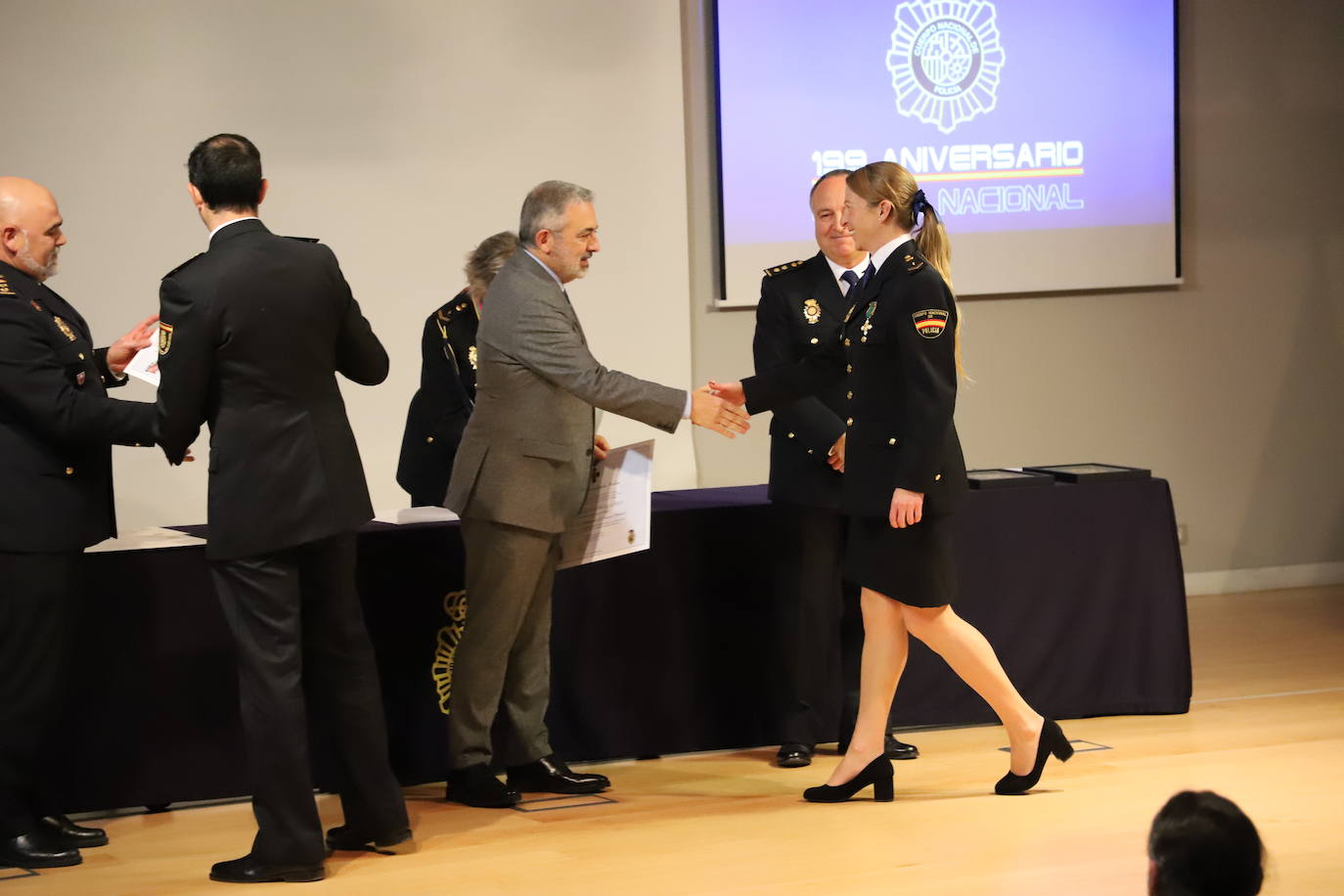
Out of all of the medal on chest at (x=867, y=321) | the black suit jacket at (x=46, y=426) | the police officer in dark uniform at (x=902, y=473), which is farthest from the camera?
the medal on chest at (x=867, y=321)

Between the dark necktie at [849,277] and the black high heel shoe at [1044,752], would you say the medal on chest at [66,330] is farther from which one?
the black high heel shoe at [1044,752]

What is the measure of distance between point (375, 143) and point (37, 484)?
2994 millimetres

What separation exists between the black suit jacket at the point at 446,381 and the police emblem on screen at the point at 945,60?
2.86 meters

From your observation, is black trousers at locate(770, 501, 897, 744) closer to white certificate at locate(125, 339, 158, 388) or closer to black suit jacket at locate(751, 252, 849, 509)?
black suit jacket at locate(751, 252, 849, 509)

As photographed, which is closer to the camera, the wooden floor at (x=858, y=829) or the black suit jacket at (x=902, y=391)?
the wooden floor at (x=858, y=829)

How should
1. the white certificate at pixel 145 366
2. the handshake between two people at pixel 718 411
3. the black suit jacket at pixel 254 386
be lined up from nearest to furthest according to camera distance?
1. the black suit jacket at pixel 254 386
2. the white certificate at pixel 145 366
3. the handshake between two people at pixel 718 411

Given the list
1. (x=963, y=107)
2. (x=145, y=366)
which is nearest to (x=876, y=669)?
(x=145, y=366)

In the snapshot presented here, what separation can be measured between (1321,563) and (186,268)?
19.6ft

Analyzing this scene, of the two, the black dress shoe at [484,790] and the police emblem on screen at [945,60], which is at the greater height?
the police emblem on screen at [945,60]

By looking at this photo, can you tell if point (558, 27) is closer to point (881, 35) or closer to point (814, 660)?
point (881, 35)

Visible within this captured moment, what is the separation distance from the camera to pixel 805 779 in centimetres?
407

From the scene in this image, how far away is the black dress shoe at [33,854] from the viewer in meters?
3.40

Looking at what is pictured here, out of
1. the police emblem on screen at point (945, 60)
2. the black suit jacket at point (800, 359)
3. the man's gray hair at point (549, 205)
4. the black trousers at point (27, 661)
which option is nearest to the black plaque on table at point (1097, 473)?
the black suit jacket at point (800, 359)

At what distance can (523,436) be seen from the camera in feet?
12.2
